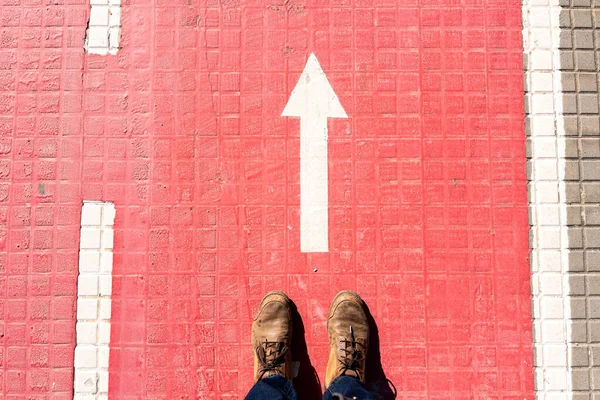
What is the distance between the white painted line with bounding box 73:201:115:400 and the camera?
3.71m

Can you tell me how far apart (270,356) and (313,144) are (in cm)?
165

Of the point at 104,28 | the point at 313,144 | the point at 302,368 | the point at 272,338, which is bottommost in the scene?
the point at 302,368

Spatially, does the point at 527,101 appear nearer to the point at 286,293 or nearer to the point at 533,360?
the point at 533,360

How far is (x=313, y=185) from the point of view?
3824 millimetres

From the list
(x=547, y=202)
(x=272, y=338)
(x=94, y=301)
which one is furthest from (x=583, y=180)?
(x=94, y=301)

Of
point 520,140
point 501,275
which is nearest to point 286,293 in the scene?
point 501,275

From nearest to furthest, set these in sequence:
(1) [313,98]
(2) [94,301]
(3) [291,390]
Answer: (3) [291,390]
(2) [94,301]
(1) [313,98]

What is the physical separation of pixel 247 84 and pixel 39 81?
5.47 ft

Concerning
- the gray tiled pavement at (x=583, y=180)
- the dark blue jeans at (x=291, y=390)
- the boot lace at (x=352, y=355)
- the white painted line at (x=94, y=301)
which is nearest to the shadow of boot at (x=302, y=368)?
the dark blue jeans at (x=291, y=390)

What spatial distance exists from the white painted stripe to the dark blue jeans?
1.40 meters

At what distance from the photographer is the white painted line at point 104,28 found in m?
3.93

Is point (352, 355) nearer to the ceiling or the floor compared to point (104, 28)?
nearer to the floor

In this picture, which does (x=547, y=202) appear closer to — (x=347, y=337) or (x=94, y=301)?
(x=347, y=337)

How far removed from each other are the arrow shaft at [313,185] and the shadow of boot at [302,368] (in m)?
0.54
